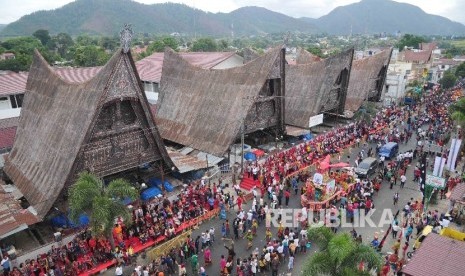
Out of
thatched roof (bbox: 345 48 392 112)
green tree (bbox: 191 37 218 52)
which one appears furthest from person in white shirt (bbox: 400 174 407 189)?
green tree (bbox: 191 37 218 52)

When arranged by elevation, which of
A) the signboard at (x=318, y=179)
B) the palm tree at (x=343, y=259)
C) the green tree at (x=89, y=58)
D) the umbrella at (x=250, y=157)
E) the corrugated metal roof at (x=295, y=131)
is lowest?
the umbrella at (x=250, y=157)

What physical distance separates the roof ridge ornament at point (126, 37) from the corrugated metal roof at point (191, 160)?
917 cm

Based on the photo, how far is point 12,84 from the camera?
3575 cm

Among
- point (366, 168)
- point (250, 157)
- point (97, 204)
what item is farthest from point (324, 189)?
point (97, 204)

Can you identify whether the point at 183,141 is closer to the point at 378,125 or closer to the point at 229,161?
the point at 229,161

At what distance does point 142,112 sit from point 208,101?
10.7m

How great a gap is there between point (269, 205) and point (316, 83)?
19.8m

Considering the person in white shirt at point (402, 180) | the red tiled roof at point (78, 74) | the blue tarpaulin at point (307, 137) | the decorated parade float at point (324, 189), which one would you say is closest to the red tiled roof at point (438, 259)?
the decorated parade float at point (324, 189)

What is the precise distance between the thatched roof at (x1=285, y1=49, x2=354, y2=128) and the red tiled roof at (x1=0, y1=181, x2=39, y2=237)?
27.2m

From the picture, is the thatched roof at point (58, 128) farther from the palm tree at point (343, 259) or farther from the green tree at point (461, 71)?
the green tree at point (461, 71)

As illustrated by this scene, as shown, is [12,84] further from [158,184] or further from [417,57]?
[417,57]

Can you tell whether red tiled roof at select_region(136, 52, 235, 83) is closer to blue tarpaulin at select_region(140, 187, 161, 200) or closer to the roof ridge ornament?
blue tarpaulin at select_region(140, 187, 161, 200)

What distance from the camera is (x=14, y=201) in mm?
20703

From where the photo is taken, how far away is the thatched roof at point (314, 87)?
39.4 meters
